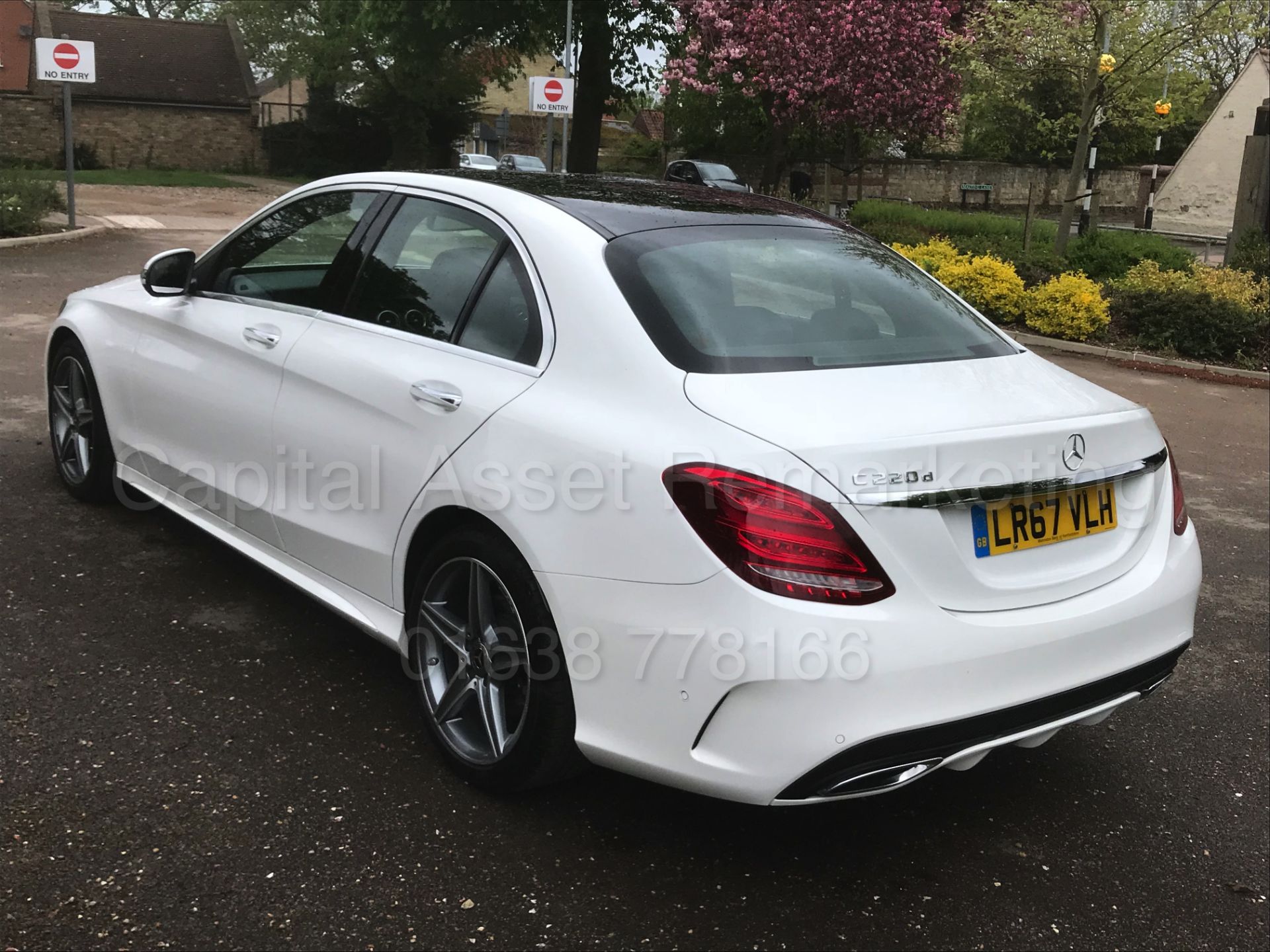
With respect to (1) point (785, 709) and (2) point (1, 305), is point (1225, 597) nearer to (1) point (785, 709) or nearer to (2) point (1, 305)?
(1) point (785, 709)

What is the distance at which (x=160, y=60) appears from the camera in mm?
52406

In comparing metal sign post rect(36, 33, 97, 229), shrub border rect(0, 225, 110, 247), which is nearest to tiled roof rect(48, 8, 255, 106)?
shrub border rect(0, 225, 110, 247)

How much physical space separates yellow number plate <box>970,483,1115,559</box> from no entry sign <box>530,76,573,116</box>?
58.4 ft

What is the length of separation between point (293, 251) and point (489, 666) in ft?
6.24

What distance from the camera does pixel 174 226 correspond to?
20.3 meters

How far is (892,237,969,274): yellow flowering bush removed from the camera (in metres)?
14.0

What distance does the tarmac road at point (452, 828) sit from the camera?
2826 mm

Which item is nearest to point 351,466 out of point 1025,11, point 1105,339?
point 1105,339

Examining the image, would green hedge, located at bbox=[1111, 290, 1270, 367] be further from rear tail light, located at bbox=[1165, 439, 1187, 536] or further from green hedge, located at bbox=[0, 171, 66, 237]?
green hedge, located at bbox=[0, 171, 66, 237]

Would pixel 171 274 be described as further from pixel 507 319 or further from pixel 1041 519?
pixel 1041 519

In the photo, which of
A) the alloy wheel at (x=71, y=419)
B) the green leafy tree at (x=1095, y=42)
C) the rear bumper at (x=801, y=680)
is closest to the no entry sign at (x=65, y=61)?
the alloy wheel at (x=71, y=419)

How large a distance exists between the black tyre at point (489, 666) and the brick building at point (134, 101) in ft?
145

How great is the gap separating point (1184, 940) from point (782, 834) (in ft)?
3.19

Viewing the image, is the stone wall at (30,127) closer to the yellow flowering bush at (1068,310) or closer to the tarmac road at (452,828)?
the yellow flowering bush at (1068,310)
